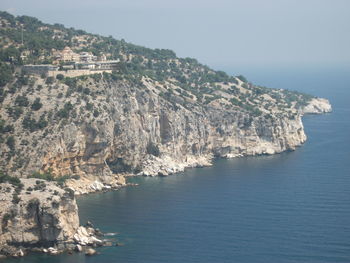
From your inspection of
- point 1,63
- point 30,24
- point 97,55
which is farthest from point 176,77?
point 1,63

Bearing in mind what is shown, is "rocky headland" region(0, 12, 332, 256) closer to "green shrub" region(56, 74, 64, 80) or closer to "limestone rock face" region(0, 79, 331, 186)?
"limestone rock face" region(0, 79, 331, 186)

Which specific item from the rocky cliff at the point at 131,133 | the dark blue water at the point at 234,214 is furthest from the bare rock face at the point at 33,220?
the rocky cliff at the point at 131,133

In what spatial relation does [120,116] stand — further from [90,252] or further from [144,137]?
[90,252]

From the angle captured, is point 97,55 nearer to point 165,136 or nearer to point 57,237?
point 165,136

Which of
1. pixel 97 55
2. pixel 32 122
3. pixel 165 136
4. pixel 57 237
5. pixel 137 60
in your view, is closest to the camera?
pixel 57 237

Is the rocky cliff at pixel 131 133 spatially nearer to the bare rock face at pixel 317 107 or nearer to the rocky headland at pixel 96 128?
the rocky headland at pixel 96 128

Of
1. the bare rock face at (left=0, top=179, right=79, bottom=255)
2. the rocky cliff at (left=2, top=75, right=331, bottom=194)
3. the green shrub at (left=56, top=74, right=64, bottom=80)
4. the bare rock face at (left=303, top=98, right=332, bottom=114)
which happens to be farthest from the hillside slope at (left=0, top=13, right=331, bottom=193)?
the bare rock face at (left=303, top=98, right=332, bottom=114)
